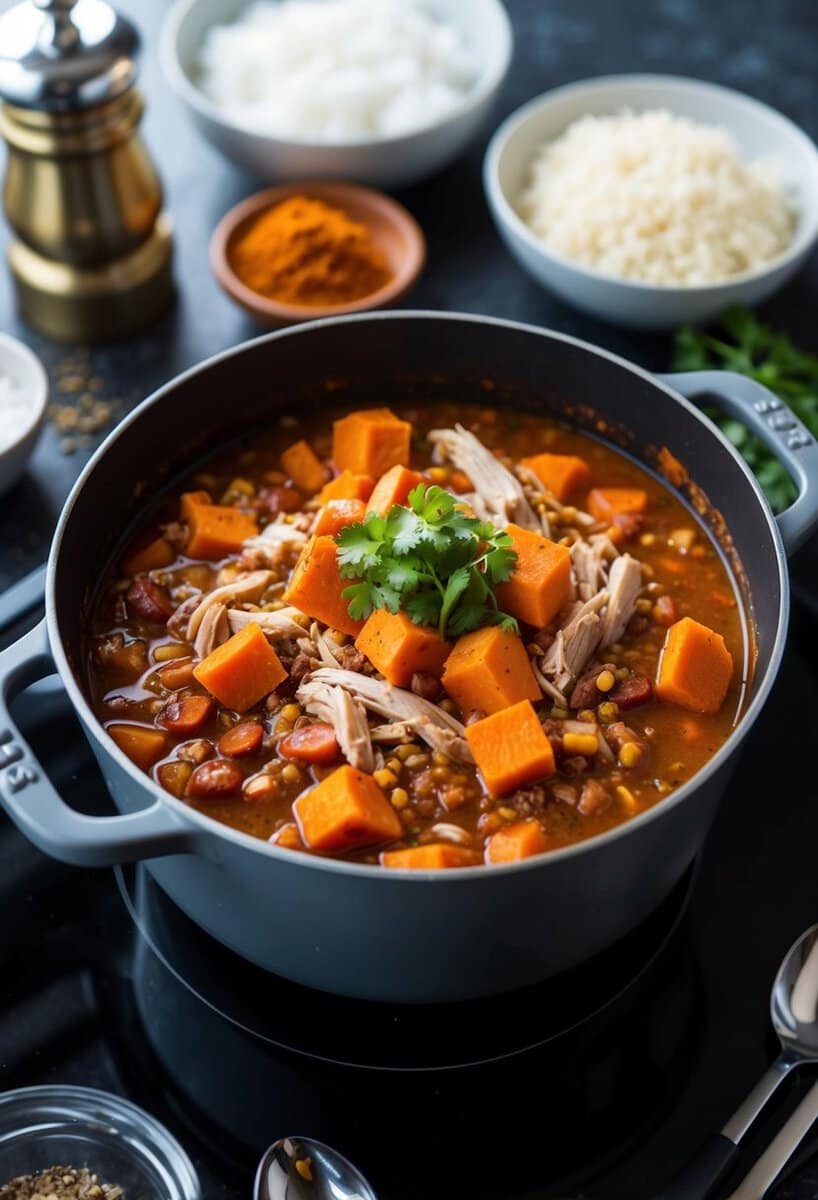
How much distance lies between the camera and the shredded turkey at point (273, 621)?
2.47m

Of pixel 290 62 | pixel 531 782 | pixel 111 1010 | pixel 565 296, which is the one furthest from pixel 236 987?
pixel 290 62

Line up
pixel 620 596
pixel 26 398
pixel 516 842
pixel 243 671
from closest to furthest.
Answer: pixel 516 842
pixel 243 671
pixel 620 596
pixel 26 398

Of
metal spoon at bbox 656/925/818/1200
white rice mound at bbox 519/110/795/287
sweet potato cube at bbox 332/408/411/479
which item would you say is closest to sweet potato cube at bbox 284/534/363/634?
sweet potato cube at bbox 332/408/411/479

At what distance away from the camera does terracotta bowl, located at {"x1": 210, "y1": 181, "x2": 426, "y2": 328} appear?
11.3ft

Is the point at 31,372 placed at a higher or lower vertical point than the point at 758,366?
higher

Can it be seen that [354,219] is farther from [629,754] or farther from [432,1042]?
[432,1042]

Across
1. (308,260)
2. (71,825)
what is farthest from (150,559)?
(308,260)

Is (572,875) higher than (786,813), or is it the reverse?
(572,875)

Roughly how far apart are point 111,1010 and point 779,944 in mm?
1226

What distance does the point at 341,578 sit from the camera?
2.45 meters

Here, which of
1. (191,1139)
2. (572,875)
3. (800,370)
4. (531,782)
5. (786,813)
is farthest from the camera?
(800,370)

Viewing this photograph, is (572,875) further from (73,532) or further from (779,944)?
(73,532)

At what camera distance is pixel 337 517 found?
2572mm

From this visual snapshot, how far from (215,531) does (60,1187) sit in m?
1.28
